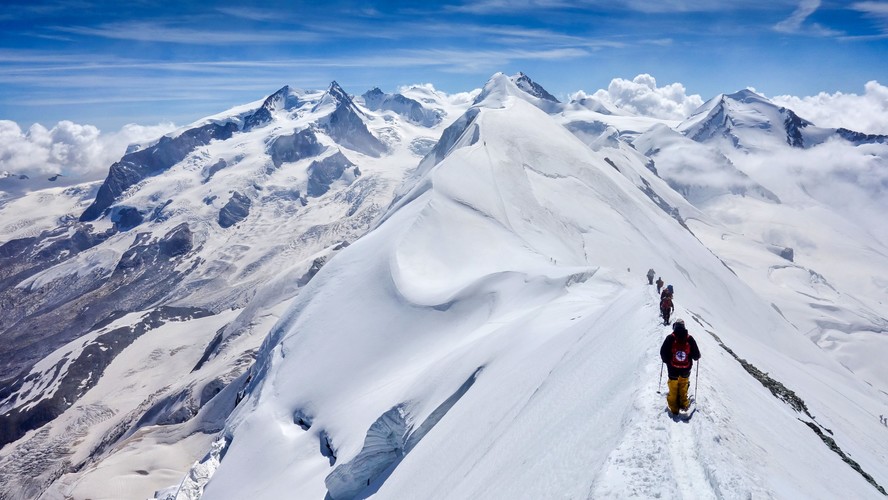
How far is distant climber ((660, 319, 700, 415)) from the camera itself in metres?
12.7

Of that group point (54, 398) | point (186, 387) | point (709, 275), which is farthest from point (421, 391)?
point (54, 398)

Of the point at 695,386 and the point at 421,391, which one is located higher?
the point at 695,386

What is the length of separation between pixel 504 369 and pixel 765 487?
16.1 m

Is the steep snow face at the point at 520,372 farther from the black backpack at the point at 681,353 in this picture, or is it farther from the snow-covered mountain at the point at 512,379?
the black backpack at the point at 681,353

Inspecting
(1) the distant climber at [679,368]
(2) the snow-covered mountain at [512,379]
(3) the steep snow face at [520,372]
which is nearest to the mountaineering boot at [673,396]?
(1) the distant climber at [679,368]

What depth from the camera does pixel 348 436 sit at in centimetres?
3412

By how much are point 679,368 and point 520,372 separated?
41.6 feet

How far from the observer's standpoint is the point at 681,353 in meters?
12.9

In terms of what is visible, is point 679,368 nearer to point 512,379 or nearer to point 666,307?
point 666,307

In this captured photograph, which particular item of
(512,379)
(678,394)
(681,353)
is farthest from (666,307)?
(512,379)

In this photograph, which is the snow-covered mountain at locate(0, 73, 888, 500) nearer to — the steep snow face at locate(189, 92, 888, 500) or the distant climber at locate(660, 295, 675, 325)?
the steep snow face at locate(189, 92, 888, 500)

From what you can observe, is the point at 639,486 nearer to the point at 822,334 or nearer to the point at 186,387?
the point at 186,387

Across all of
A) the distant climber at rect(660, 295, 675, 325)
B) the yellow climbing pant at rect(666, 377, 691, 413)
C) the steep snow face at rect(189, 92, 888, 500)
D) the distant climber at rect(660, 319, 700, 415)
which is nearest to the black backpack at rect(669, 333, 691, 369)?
the distant climber at rect(660, 319, 700, 415)

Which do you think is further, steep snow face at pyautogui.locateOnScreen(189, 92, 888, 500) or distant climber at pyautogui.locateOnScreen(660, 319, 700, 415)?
steep snow face at pyautogui.locateOnScreen(189, 92, 888, 500)
